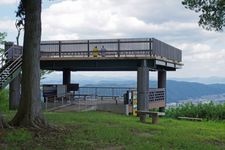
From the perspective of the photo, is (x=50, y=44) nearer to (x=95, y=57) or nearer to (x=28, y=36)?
(x=95, y=57)

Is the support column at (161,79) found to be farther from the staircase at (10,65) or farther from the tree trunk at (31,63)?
the tree trunk at (31,63)

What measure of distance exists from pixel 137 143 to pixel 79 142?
172 centimetres

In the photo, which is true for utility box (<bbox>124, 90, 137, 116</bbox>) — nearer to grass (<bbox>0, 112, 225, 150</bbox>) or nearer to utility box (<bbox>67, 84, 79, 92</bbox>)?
utility box (<bbox>67, 84, 79, 92</bbox>)

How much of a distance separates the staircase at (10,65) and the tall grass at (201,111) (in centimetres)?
1160

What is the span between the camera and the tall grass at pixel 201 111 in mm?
35500

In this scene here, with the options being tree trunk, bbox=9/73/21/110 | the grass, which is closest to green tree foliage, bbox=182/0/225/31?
the grass

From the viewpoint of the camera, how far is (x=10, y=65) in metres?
32.6

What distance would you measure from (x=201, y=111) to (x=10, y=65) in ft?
45.3

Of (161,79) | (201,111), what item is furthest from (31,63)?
(161,79)

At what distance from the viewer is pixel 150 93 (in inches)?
1473

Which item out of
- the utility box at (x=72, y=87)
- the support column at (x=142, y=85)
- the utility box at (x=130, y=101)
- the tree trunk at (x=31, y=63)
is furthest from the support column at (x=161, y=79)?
the tree trunk at (x=31, y=63)

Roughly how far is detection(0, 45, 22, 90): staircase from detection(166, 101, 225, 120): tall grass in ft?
38.0

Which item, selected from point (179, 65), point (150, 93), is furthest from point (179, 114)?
point (179, 65)

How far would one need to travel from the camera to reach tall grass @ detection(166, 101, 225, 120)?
116 ft
